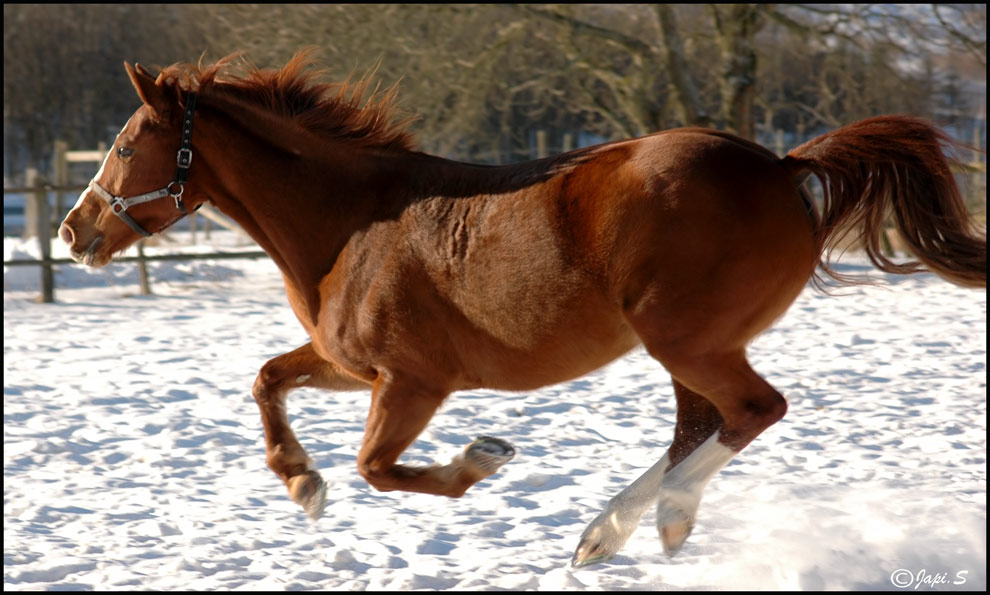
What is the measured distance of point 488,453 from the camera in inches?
130

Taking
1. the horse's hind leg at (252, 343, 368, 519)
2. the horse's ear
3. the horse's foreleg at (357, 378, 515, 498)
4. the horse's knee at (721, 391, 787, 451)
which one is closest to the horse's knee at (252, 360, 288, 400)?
the horse's hind leg at (252, 343, 368, 519)

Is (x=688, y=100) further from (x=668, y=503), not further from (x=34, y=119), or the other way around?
(x=34, y=119)

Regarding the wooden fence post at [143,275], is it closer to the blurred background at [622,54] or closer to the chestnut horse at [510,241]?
the blurred background at [622,54]

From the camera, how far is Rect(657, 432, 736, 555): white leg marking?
303 centimetres

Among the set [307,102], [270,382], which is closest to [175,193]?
[307,102]

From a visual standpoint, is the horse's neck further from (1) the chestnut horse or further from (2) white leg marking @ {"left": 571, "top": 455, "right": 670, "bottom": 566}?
(2) white leg marking @ {"left": 571, "top": 455, "right": 670, "bottom": 566}

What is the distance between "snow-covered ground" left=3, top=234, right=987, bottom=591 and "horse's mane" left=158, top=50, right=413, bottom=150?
133 centimetres

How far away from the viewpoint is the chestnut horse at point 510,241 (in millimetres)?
2969

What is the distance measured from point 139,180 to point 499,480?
1972 millimetres

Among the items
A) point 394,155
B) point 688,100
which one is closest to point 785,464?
point 394,155

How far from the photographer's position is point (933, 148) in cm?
316

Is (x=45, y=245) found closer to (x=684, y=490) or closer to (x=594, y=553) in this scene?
(x=594, y=553)

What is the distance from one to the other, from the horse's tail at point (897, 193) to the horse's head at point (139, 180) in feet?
6.91

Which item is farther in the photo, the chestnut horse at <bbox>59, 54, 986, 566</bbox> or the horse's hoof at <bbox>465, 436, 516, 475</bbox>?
the horse's hoof at <bbox>465, 436, 516, 475</bbox>
